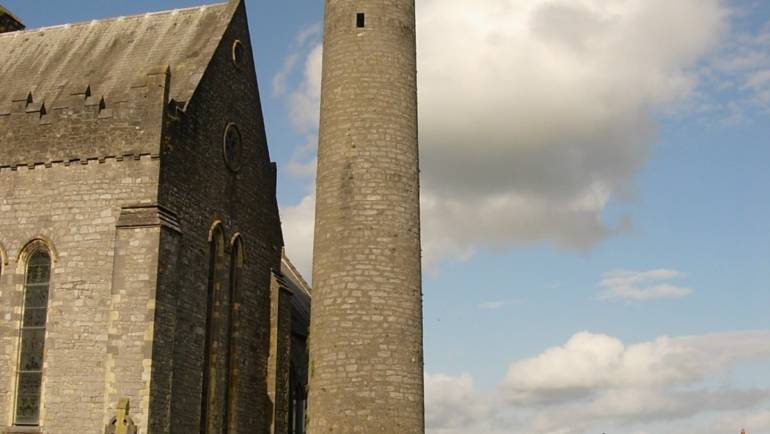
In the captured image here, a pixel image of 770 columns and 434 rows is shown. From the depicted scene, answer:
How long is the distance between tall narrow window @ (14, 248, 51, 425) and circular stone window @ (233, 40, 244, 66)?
7705mm

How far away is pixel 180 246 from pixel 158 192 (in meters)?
1.53

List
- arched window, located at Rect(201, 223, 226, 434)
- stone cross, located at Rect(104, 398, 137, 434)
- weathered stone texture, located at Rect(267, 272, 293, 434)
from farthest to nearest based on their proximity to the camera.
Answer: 1. weathered stone texture, located at Rect(267, 272, 293, 434)
2. arched window, located at Rect(201, 223, 226, 434)
3. stone cross, located at Rect(104, 398, 137, 434)

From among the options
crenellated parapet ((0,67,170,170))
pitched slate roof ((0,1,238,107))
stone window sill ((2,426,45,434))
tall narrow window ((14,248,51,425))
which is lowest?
stone window sill ((2,426,45,434))

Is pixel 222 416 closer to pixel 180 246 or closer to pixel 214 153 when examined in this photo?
pixel 180 246

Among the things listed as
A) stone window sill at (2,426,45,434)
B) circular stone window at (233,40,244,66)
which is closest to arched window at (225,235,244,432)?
circular stone window at (233,40,244,66)

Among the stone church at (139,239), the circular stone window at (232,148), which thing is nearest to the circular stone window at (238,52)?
the stone church at (139,239)

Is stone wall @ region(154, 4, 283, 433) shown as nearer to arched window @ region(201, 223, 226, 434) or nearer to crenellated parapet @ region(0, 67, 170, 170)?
arched window @ region(201, 223, 226, 434)

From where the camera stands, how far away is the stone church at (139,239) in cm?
2112

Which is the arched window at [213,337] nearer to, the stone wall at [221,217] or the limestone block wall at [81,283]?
the stone wall at [221,217]

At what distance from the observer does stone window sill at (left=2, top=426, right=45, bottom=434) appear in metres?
21.4

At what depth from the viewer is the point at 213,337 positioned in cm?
2472

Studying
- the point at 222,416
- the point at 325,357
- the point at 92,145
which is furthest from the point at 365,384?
the point at 92,145

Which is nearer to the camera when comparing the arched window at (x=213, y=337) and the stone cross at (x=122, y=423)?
the stone cross at (x=122, y=423)

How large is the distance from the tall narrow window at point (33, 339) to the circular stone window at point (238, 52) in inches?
303
